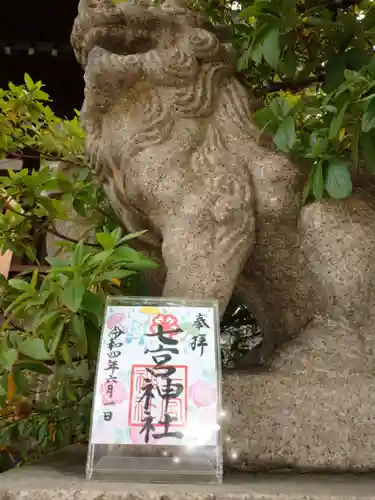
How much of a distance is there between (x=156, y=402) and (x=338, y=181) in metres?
0.45

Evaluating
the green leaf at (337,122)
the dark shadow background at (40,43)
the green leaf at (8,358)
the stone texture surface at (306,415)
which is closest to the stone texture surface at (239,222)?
the stone texture surface at (306,415)

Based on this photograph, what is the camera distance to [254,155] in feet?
3.07

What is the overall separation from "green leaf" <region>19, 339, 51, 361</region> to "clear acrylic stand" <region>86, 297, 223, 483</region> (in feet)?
0.31

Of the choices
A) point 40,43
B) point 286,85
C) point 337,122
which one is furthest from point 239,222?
point 40,43

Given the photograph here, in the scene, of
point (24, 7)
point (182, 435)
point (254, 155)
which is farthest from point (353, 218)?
point (24, 7)

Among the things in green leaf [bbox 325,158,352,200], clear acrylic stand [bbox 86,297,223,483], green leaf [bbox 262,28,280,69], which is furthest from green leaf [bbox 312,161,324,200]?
clear acrylic stand [bbox 86,297,223,483]

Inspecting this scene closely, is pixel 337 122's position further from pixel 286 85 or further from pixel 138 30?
pixel 286 85

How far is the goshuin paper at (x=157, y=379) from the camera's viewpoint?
583mm

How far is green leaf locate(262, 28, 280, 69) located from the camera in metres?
0.88

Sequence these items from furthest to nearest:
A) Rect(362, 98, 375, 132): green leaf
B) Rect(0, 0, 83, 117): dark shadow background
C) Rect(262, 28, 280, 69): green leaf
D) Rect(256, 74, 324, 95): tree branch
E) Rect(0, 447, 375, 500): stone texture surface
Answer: Rect(0, 0, 83, 117): dark shadow background
Rect(256, 74, 324, 95): tree branch
Rect(262, 28, 280, 69): green leaf
Rect(362, 98, 375, 132): green leaf
Rect(0, 447, 375, 500): stone texture surface

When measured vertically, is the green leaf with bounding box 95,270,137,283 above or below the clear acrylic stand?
above

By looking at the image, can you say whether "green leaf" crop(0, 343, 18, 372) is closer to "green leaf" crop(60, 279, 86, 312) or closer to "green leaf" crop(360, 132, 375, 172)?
"green leaf" crop(60, 279, 86, 312)

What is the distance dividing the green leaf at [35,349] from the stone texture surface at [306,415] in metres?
0.26

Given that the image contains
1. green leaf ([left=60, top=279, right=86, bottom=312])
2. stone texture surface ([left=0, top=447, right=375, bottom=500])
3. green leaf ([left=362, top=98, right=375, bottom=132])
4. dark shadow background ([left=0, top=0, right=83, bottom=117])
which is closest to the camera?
stone texture surface ([left=0, top=447, right=375, bottom=500])
